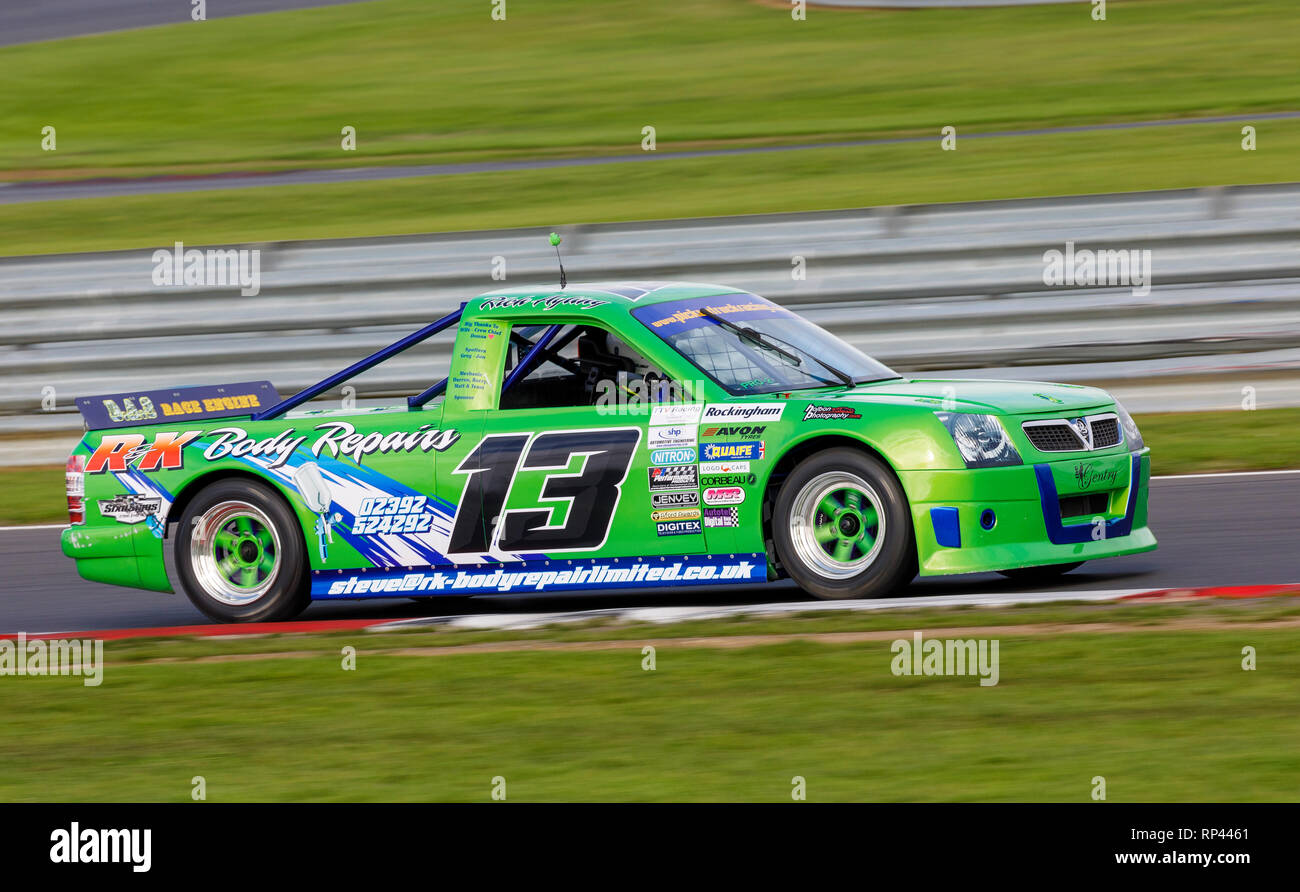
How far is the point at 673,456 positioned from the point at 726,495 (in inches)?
11.9

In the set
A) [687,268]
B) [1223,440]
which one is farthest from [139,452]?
[687,268]

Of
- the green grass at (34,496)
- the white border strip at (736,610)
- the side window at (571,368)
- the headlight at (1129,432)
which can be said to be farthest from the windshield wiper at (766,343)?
the green grass at (34,496)

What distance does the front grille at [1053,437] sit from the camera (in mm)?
8102

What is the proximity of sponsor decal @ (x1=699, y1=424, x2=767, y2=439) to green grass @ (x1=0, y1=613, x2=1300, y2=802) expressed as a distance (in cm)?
103

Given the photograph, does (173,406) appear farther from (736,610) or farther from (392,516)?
(736,610)

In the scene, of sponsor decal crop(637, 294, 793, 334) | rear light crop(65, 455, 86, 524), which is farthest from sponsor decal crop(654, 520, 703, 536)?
rear light crop(65, 455, 86, 524)

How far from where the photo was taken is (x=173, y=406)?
9.62 metres

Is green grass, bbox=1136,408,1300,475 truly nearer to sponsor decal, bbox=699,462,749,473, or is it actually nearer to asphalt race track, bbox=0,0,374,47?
sponsor decal, bbox=699,462,749,473

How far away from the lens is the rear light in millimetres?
9562

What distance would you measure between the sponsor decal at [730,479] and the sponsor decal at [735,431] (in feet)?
0.58

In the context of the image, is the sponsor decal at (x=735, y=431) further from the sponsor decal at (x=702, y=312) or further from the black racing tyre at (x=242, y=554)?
the black racing tyre at (x=242, y=554)

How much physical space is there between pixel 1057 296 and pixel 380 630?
8272mm
